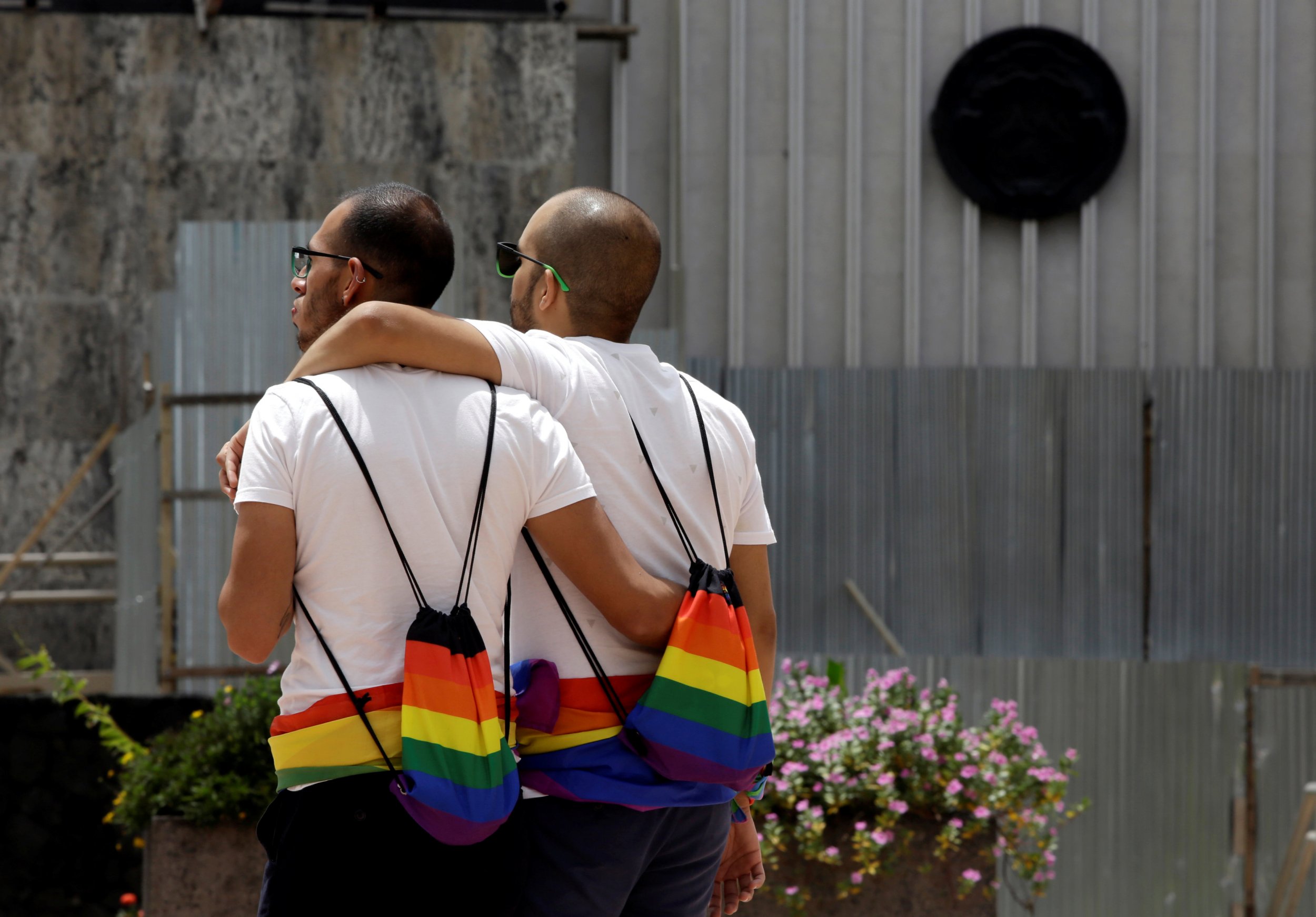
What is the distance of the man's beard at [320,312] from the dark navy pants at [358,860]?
713mm

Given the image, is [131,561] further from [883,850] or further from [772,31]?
[772,31]

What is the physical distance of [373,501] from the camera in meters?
1.75

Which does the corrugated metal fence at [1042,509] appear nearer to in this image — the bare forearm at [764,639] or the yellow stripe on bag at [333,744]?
the bare forearm at [764,639]

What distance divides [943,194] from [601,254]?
27.2 ft

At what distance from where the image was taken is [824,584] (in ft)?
29.4

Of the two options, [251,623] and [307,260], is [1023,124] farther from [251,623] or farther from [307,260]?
[251,623]

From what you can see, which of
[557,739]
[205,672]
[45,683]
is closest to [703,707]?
[557,739]

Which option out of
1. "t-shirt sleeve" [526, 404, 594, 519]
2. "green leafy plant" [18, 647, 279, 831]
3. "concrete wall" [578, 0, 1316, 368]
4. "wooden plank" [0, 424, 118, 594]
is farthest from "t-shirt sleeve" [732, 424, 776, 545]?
"concrete wall" [578, 0, 1316, 368]

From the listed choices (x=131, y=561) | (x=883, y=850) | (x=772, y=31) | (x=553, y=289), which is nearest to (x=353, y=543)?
(x=553, y=289)

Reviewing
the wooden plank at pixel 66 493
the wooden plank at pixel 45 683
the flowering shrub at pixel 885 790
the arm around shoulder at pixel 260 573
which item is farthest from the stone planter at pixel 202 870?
the wooden plank at pixel 66 493

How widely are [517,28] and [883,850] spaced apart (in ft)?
20.0

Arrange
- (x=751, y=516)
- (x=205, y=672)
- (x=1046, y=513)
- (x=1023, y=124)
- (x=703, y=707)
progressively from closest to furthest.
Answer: (x=703, y=707), (x=751, y=516), (x=205, y=672), (x=1046, y=513), (x=1023, y=124)

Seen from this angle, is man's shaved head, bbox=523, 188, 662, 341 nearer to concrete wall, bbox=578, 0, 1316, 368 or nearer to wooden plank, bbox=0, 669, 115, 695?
wooden plank, bbox=0, 669, 115, 695

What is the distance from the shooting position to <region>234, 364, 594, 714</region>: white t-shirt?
1.75 m
